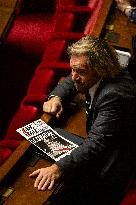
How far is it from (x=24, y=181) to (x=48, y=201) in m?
0.15

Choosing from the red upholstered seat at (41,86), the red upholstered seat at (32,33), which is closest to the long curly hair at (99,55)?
the red upholstered seat at (41,86)

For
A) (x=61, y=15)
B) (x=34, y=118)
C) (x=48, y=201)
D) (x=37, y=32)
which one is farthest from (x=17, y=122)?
(x=37, y=32)

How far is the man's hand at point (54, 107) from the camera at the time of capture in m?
1.93

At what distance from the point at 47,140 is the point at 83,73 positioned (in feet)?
1.20

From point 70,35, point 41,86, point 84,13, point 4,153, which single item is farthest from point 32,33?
point 4,153

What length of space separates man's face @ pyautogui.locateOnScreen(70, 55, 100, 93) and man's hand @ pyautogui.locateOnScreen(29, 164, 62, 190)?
390 mm

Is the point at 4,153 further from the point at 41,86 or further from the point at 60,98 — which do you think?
the point at 41,86

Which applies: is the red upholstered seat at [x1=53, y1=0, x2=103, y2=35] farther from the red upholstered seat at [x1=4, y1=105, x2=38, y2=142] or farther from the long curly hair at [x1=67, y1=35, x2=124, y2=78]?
the long curly hair at [x1=67, y1=35, x2=124, y2=78]

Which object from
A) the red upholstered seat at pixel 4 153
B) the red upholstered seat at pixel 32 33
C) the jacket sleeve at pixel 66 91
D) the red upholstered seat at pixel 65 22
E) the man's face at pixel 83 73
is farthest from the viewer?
the red upholstered seat at pixel 32 33

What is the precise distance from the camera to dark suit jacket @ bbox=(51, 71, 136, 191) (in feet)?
5.17

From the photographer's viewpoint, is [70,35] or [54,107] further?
[70,35]

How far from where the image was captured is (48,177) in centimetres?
155

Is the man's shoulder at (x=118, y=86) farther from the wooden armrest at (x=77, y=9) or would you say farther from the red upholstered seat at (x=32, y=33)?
the red upholstered seat at (x=32, y=33)

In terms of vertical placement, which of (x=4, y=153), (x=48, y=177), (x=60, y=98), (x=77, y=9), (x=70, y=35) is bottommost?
(x=4, y=153)
